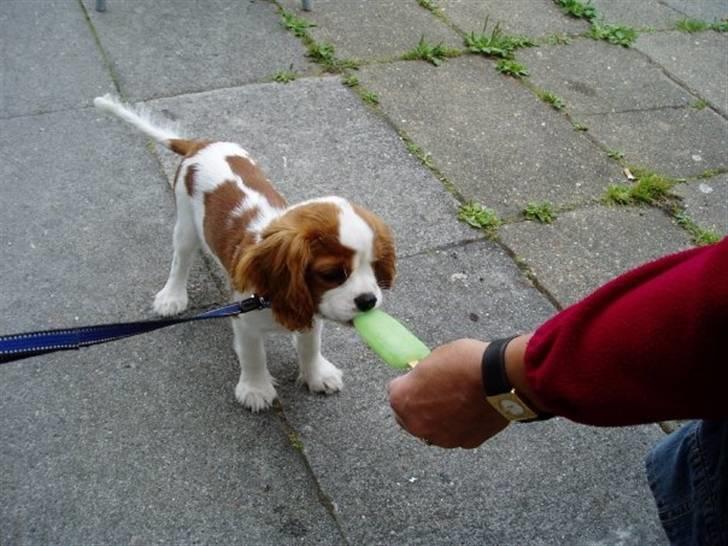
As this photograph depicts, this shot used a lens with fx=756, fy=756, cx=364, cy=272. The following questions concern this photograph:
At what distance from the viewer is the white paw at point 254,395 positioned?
3100 mm

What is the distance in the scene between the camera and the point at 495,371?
64.5 inches

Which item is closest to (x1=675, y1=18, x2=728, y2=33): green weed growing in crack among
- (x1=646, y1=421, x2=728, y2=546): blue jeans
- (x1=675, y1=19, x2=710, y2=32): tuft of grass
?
(x1=675, y1=19, x2=710, y2=32): tuft of grass

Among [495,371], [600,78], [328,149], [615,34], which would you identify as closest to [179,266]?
[328,149]

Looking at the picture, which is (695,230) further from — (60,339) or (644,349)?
(60,339)

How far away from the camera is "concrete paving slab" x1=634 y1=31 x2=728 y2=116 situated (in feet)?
19.4

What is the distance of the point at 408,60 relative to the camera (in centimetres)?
567

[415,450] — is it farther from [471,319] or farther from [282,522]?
[471,319]

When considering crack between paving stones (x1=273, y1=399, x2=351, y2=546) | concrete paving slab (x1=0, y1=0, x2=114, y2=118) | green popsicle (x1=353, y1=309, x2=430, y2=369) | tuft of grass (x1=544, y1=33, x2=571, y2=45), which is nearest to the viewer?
green popsicle (x1=353, y1=309, x2=430, y2=369)

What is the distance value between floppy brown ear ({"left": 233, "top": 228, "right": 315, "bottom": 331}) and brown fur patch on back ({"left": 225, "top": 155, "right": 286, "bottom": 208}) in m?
0.48

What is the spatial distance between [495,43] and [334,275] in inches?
157

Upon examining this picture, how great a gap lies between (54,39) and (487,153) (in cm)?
318

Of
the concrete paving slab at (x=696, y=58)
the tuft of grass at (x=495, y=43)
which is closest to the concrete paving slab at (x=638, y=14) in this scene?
the concrete paving slab at (x=696, y=58)

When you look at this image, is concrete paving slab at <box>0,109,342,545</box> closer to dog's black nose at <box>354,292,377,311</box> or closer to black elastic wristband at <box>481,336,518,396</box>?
dog's black nose at <box>354,292,377,311</box>

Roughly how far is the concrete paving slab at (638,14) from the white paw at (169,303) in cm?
492
